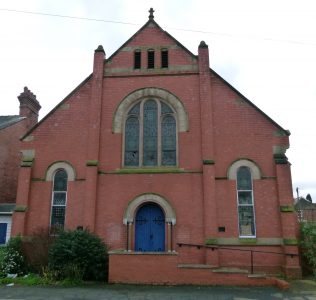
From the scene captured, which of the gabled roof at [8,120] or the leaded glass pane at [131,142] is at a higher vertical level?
the gabled roof at [8,120]

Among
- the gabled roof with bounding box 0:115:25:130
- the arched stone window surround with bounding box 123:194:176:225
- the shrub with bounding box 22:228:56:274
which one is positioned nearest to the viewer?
the shrub with bounding box 22:228:56:274

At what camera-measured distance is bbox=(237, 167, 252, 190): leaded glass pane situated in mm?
16281

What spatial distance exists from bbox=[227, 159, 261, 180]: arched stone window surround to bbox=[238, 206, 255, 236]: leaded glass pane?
4.97ft

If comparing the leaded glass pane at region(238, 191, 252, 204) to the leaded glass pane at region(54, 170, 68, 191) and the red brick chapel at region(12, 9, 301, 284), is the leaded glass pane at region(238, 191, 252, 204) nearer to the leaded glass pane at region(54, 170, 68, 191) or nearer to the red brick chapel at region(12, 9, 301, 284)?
the red brick chapel at region(12, 9, 301, 284)

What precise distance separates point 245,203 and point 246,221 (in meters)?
0.83

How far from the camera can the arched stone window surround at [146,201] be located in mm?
15969

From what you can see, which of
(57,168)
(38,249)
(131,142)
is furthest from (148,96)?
(38,249)

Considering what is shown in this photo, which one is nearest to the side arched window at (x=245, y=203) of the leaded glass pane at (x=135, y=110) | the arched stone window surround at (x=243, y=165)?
the arched stone window surround at (x=243, y=165)

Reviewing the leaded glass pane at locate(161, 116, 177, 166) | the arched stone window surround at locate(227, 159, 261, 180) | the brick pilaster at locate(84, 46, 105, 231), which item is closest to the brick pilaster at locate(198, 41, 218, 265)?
the arched stone window surround at locate(227, 159, 261, 180)

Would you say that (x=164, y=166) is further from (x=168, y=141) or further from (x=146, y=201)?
(x=146, y=201)

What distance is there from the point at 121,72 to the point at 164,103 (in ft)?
9.70

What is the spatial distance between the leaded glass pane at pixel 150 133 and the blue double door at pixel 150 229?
91.5 inches

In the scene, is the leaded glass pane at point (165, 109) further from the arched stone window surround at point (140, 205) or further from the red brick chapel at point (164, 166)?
the arched stone window surround at point (140, 205)

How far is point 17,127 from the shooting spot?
2655 cm
